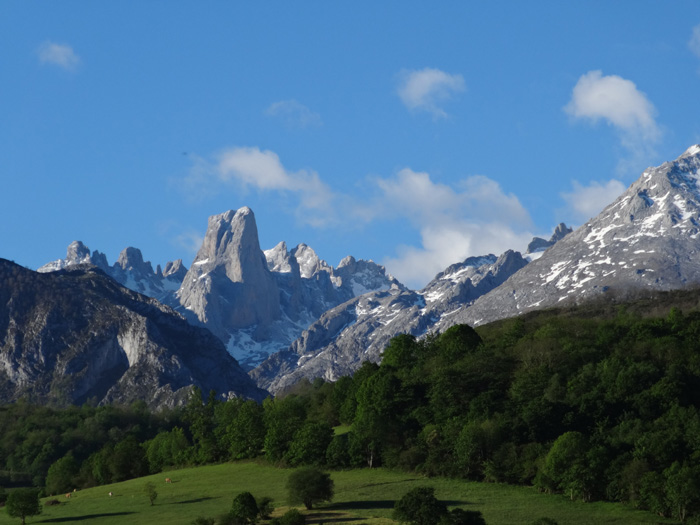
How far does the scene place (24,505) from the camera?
129500 millimetres

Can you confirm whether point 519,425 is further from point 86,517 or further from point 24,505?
point 24,505

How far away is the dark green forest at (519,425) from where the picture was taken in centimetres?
12662

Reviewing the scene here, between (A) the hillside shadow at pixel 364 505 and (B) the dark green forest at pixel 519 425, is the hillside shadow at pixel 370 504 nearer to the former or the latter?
(A) the hillside shadow at pixel 364 505

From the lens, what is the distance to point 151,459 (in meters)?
184

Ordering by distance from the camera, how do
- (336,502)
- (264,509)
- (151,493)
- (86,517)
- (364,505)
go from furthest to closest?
1. (151,493)
2. (86,517)
3. (336,502)
4. (364,505)
5. (264,509)

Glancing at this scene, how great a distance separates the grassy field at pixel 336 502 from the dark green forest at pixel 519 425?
424 cm

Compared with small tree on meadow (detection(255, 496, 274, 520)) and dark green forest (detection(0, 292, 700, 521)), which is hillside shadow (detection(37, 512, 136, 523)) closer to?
small tree on meadow (detection(255, 496, 274, 520))

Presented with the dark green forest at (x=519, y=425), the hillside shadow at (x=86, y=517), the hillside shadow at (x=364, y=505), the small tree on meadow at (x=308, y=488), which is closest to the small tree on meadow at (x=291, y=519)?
the small tree on meadow at (x=308, y=488)

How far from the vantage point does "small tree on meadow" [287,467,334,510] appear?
121125 mm

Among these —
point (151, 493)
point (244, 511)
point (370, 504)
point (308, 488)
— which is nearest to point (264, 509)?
point (244, 511)

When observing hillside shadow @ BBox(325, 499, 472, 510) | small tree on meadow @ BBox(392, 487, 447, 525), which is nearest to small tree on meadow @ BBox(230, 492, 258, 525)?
hillside shadow @ BBox(325, 499, 472, 510)

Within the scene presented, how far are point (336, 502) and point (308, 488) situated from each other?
5.74 metres

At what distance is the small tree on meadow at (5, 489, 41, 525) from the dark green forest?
41796 millimetres

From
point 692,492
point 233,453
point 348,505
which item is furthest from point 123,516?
point 692,492
